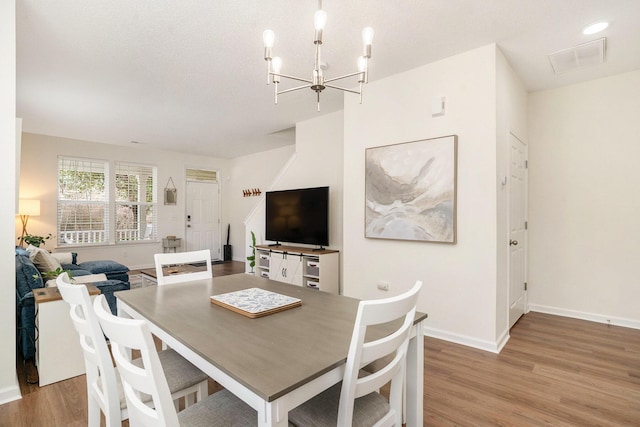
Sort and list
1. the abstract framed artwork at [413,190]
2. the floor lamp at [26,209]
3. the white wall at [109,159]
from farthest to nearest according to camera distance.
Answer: the white wall at [109,159], the floor lamp at [26,209], the abstract framed artwork at [413,190]

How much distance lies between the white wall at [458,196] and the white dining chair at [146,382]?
2279mm

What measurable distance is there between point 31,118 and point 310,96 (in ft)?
13.8

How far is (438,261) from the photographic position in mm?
3004

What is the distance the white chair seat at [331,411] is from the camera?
44.9 inches

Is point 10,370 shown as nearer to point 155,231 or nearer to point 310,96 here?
point 310,96

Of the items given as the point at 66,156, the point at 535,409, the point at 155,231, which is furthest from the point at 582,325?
the point at 66,156

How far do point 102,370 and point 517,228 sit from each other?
3.65 meters

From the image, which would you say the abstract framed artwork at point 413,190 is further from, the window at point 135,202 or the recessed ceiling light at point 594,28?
the window at point 135,202

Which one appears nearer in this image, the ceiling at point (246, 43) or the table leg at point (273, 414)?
the table leg at point (273, 414)

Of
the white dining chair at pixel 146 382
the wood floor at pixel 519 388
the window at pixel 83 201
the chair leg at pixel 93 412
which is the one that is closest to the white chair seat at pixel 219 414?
A: the white dining chair at pixel 146 382

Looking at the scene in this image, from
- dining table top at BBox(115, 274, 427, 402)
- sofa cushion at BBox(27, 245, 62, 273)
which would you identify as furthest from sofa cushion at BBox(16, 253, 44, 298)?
dining table top at BBox(115, 274, 427, 402)

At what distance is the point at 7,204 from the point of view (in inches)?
79.1

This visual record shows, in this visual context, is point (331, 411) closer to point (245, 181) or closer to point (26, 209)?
point (26, 209)

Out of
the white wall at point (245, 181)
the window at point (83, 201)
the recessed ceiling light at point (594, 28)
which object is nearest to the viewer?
the recessed ceiling light at point (594, 28)
